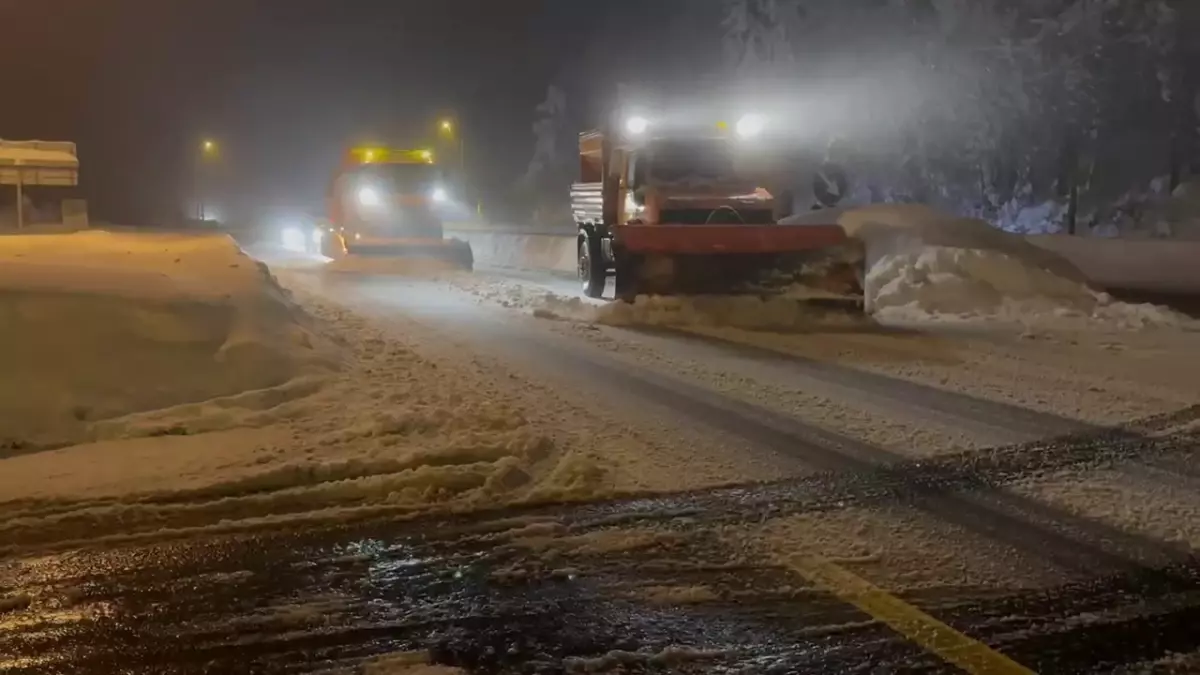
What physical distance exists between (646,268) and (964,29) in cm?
2775

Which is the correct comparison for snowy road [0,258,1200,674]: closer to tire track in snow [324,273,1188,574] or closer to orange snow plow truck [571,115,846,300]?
tire track in snow [324,273,1188,574]

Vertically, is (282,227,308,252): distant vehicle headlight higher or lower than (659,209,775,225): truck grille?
lower

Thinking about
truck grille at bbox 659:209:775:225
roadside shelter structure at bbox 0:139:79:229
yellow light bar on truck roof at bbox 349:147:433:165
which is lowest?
truck grille at bbox 659:209:775:225

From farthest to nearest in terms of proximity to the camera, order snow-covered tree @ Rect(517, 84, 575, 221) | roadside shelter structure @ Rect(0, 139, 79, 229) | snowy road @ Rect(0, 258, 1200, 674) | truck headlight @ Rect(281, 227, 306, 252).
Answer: snow-covered tree @ Rect(517, 84, 575, 221), roadside shelter structure @ Rect(0, 139, 79, 229), truck headlight @ Rect(281, 227, 306, 252), snowy road @ Rect(0, 258, 1200, 674)

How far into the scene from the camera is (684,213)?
642 inches

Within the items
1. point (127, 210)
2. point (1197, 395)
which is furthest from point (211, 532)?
point (127, 210)

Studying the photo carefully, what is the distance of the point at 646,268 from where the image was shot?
15055 mm

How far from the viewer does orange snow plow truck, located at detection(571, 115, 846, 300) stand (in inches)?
585

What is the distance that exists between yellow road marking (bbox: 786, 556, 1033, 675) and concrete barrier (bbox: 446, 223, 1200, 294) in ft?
60.6

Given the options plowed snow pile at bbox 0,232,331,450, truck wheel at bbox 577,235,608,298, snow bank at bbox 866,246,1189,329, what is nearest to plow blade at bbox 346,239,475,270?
truck wheel at bbox 577,235,608,298

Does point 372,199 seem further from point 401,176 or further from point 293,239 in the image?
point 293,239

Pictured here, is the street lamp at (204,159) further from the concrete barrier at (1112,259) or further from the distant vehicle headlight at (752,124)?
the distant vehicle headlight at (752,124)

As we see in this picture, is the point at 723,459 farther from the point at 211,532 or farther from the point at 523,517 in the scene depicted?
the point at 211,532

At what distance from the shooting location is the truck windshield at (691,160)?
1684cm
